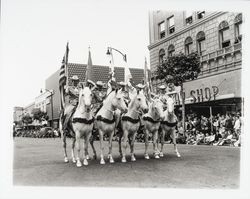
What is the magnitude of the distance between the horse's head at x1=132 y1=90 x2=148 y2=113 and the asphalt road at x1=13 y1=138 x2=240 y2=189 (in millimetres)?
1021

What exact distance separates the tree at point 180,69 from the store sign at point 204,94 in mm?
704

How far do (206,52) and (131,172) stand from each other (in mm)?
4842

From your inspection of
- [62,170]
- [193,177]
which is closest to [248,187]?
[193,177]

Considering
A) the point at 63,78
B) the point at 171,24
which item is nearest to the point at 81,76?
the point at 63,78

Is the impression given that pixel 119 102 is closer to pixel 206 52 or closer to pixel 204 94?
pixel 206 52

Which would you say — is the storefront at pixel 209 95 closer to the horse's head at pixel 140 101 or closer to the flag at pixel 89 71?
the horse's head at pixel 140 101

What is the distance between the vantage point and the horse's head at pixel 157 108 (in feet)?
22.8

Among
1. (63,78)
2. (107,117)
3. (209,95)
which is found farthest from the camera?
(209,95)

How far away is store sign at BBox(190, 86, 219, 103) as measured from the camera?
9.86m

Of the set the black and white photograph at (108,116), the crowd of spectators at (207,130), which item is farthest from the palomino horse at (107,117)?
the crowd of spectators at (207,130)

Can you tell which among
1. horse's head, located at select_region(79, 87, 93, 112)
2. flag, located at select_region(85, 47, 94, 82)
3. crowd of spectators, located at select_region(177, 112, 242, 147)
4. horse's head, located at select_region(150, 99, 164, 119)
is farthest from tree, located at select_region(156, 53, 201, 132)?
horse's head, located at select_region(79, 87, 93, 112)

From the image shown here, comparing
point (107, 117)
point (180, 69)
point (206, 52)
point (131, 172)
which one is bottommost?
point (131, 172)

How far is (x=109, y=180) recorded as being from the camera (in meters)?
5.50

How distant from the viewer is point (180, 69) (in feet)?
30.4
